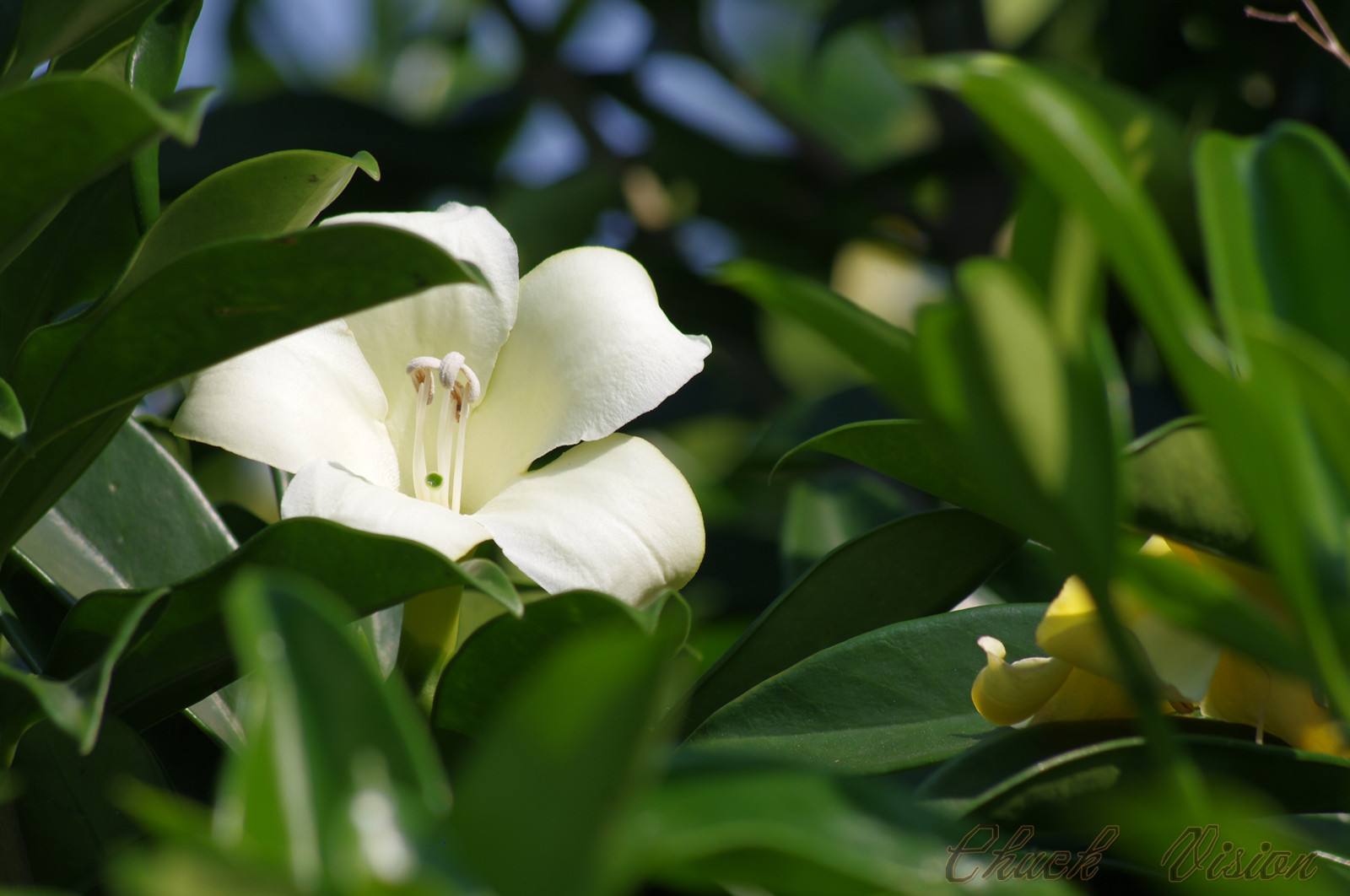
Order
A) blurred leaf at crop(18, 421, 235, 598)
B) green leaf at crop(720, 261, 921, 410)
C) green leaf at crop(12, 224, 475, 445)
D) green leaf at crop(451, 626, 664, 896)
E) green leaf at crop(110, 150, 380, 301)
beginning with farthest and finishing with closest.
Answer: blurred leaf at crop(18, 421, 235, 598), green leaf at crop(110, 150, 380, 301), green leaf at crop(12, 224, 475, 445), green leaf at crop(720, 261, 921, 410), green leaf at crop(451, 626, 664, 896)

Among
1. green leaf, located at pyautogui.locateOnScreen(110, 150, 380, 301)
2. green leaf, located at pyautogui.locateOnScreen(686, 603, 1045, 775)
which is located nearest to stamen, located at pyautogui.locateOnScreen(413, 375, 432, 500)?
green leaf, located at pyautogui.locateOnScreen(110, 150, 380, 301)

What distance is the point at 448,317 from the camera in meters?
0.81

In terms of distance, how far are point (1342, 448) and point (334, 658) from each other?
0.94 ft

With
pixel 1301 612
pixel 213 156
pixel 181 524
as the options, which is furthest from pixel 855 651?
pixel 213 156

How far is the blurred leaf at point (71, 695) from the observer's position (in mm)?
457

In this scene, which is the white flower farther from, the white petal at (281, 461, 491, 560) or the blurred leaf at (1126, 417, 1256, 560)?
the blurred leaf at (1126, 417, 1256, 560)

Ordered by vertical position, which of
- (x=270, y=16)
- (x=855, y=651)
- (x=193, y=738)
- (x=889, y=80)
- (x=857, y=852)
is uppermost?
(x=857, y=852)

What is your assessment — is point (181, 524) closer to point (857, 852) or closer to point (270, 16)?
point (857, 852)

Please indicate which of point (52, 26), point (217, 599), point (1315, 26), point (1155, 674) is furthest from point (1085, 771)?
point (1315, 26)

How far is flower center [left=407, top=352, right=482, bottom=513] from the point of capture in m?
0.81

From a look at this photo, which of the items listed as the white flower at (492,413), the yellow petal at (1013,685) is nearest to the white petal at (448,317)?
the white flower at (492,413)

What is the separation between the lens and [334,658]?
1.07 feet

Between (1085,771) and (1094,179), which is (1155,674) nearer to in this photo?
(1085,771)

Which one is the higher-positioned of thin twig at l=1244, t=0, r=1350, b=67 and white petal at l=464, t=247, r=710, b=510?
thin twig at l=1244, t=0, r=1350, b=67
